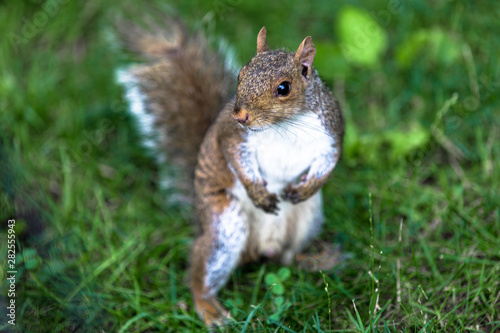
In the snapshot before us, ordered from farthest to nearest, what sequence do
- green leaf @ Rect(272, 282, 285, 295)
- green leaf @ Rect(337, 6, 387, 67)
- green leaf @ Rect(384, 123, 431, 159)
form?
green leaf @ Rect(337, 6, 387, 67) < green leaf @ Rect(384, 123, 431, 159) < green leaf @ Rect(272, 282, 285, 295)

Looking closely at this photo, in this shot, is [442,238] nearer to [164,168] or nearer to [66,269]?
[164,168]

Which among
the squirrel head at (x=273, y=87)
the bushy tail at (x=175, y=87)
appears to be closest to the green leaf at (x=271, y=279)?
the bushy tail at (x=175, y=87)

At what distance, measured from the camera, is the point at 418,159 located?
261cm

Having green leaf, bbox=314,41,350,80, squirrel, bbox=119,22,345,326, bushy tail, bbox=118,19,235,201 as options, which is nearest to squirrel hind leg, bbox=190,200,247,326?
squirrel, bbox=119,22,345,326

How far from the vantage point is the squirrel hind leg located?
2.09 meters

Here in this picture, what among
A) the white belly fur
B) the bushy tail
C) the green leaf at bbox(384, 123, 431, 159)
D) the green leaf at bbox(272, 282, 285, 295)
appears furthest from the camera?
the green leaf at bbox(384, 123, 431, 159)

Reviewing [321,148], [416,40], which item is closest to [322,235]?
[321,148]

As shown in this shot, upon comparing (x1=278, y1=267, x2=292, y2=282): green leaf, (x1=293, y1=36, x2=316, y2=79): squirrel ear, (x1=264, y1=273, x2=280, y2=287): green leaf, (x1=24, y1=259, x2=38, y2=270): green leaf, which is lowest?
(x1=264, y1=273, x2=280, y2=287): green leaf

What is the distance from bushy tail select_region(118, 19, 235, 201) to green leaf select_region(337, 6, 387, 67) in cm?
81

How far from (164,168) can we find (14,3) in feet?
5.00

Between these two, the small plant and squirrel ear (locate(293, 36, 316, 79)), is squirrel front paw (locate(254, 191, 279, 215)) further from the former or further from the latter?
squirrel ear (locate(293, 36, 316, 79))

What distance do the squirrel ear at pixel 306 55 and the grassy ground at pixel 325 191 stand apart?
63cm

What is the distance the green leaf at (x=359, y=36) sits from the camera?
2.98 metres

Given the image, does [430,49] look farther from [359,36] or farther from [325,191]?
[325,191]
